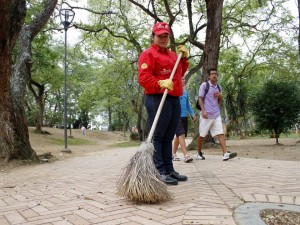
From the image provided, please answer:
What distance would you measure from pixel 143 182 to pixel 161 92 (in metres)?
1.19

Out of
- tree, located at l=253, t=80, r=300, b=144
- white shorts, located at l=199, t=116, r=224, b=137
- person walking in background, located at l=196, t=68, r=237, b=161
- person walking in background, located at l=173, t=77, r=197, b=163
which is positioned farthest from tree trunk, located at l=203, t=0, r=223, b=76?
white shorts, located at l=199, t=116, r=224, b=137

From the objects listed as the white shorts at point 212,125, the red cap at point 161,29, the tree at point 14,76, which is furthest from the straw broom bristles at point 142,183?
the tree at point 14,76

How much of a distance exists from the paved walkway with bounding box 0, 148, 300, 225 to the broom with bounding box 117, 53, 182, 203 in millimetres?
78

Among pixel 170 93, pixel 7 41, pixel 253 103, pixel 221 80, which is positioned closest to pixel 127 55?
pixel 221 80

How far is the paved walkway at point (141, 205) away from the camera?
2.66m

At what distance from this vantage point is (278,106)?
40.0 ft

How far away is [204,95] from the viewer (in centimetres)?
659

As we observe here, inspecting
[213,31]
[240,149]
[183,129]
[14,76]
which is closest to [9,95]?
[14,76]

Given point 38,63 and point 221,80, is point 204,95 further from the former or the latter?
point 221,80

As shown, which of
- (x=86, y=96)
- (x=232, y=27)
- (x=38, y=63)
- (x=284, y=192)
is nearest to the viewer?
(x=284, y=192)

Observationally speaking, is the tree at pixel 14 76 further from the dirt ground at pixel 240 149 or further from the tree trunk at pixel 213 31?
the tree trunk at pixel 213 31

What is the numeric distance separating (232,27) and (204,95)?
10463 millimetres

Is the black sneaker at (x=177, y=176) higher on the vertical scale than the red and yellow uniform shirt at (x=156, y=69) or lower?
lower

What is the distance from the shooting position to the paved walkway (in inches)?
105
